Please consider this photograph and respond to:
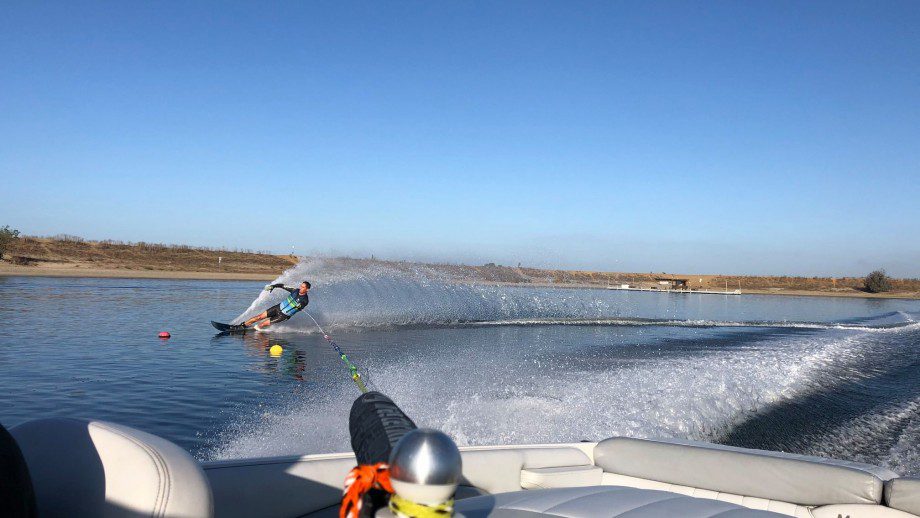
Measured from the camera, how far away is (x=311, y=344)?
1471cm

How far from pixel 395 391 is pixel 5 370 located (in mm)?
5812

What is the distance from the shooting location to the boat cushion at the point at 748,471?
10.1 ft

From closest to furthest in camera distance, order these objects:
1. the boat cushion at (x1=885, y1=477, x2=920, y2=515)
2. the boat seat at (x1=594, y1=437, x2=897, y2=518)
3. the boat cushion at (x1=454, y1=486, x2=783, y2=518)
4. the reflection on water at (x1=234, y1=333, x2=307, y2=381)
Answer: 1. the boat cushion at (x1=454, y1=486, x2=783, y2=518)
2. the boat cushion at (x1=885, y1=477, x2=920, y2=515)
3. the boat seat at (x1=594, y1=437, x2=897, y2=518)
4. the reflection on water at (x1=234, y1=333, x2=307, y2=381)

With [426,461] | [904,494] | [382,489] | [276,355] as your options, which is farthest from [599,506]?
[276,355]

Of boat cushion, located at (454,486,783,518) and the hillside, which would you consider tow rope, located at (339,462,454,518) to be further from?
the hillside

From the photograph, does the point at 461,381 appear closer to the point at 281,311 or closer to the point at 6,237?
the point at 281,311

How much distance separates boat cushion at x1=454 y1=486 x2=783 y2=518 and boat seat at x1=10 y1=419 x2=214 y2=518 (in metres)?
0.82

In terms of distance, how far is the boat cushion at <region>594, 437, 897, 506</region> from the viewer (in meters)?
3.06

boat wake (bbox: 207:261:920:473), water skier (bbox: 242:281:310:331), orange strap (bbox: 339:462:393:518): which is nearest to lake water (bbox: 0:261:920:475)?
boat wake (bbox: 207:261:920:473)

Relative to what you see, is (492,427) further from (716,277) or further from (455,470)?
(716,277)

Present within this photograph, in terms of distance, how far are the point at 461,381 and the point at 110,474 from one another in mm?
8163

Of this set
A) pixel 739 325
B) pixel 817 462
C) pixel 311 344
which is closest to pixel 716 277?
pixel 739 325

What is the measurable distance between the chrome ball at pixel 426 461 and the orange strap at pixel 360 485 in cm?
17

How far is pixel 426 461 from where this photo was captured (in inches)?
50.7
